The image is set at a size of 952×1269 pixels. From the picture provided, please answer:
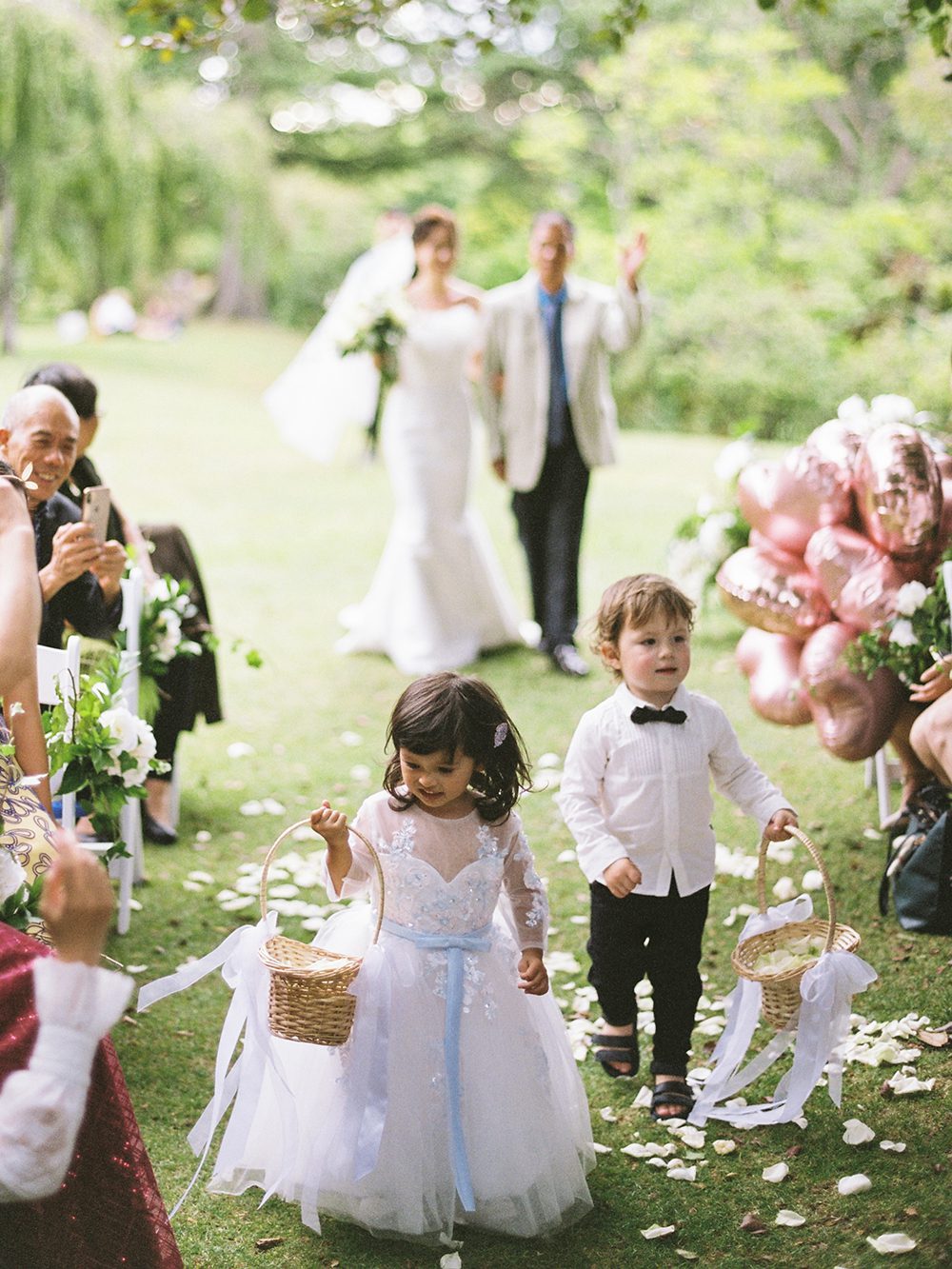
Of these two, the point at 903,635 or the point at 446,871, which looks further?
the point at 903,635

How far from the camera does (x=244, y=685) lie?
25.3 feet

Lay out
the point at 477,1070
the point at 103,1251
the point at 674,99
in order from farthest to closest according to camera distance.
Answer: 1. the point at 674,99
2. the point at 477,1070
3. the point at 103,1251

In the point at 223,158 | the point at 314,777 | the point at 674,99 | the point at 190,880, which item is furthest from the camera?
the point at 674,99

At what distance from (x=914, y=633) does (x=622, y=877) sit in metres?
1.77

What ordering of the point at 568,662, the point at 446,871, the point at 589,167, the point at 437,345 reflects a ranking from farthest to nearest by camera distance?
the point at 589,167
the point at 437,345
the point at 568,662
the point at 446,871

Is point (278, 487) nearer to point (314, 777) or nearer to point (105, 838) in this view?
point (314, 777)

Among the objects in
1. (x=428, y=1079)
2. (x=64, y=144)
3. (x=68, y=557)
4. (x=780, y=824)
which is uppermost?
(x=64, y=144)

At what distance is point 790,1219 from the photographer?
319 centimetres

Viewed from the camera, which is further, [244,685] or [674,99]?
[674,99]

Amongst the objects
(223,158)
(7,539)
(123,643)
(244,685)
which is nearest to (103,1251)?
(7,539)

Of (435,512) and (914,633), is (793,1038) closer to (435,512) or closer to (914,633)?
(914,633)

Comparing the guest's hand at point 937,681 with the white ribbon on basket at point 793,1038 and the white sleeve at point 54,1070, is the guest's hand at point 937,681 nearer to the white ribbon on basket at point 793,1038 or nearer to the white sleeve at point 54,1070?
the white ribbon on basket at point 793,1038

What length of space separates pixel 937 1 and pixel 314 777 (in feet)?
11.9

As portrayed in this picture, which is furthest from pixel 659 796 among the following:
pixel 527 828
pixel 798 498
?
pixel 527 828
